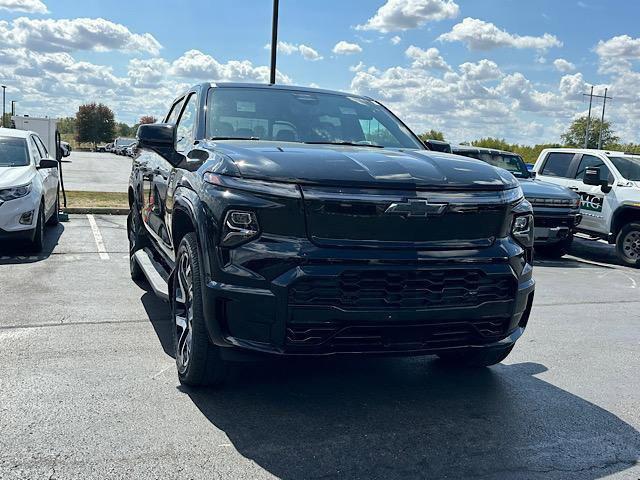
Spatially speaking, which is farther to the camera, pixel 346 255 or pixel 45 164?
pixel 45 164

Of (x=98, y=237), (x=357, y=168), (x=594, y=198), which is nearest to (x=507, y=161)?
(x=594, y=198)

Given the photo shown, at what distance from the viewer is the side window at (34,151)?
938 centimetres

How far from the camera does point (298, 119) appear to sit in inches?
181

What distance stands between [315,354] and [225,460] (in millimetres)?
653

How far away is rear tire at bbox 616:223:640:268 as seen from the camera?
10672 millimetres

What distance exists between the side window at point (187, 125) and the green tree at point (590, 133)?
8819 centimetres

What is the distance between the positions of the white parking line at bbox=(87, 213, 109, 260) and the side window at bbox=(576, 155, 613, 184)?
8.32 meters

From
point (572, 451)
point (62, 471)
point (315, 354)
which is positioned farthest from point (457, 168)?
point (62, 471)

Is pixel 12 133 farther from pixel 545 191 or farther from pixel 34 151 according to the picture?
pixel 545 191

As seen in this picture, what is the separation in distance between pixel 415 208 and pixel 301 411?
1.31 meters

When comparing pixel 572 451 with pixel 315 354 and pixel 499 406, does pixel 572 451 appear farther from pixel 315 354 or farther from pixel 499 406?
pixel 315 354

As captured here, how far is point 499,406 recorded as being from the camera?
3.81 metres

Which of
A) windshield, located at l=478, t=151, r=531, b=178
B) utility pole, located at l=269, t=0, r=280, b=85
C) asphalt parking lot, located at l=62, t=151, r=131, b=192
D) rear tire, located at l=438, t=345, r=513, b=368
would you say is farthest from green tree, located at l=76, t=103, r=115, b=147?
rear tire, located at l=438, t=345, r=513, b=368

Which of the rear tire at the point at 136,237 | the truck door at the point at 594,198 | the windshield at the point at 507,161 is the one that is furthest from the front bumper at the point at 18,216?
the truck door at the point at 594,198
